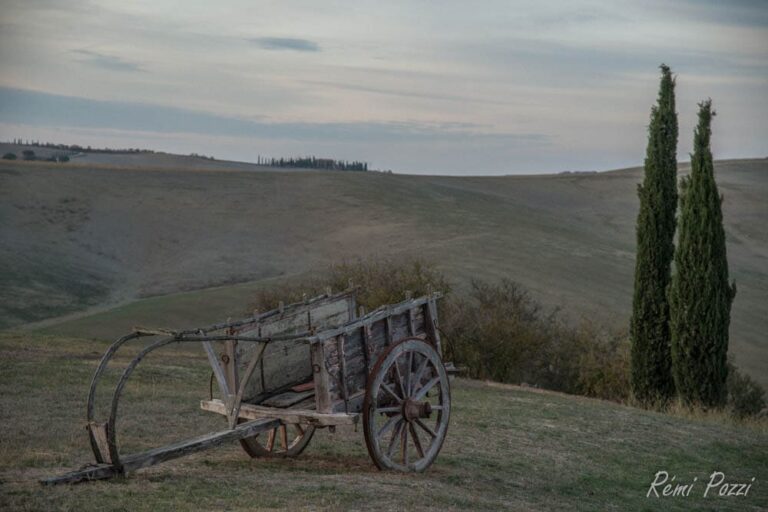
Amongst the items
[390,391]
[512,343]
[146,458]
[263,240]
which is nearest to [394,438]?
[390,391]

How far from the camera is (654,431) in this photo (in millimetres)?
14625

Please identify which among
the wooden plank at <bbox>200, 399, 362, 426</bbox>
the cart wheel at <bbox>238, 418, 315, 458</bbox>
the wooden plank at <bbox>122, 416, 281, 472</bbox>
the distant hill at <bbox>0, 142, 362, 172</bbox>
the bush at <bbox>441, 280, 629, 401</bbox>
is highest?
the distant hill at <bbox>0, 142, 362, 172</bbox>

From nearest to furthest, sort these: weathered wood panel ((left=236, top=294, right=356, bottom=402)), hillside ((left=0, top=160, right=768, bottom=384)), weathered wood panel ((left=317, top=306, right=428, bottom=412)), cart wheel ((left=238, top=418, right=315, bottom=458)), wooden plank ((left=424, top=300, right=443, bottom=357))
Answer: weathered wood panel ((left=317, top=306, right=428, bottom=412)), weathered wood panel ((left=236, top=294, right=356, bottom=402)), cart wheel ((left=238, top=418, right=315, bottom=458)), wooden plank ((left=424, top=300, right=443, bottom=357)), hillside ((left=0, top=160, right=768, bottom=384))

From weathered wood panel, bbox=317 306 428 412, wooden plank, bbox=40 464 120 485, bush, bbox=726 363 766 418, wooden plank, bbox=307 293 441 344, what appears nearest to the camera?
wooden plank, bbox=40 464 120 485

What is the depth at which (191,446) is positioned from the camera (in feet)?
25.8

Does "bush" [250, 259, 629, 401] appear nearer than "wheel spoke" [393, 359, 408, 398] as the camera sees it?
No

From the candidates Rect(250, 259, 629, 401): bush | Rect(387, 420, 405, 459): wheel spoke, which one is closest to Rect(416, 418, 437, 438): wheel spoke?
Rect(387, 420, 405, 459): wheel spoke

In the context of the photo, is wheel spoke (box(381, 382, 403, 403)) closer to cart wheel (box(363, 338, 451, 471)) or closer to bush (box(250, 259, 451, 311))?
cart wheel (box(363, 338, 451, 471))

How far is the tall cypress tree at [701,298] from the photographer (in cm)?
2155

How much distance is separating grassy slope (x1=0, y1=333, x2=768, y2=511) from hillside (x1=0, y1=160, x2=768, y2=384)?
22077 mm

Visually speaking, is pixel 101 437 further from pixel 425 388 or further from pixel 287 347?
pixel 425 388

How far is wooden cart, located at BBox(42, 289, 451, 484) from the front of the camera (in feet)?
27.7

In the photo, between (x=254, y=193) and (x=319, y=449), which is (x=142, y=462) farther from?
(x=254, y=193)
